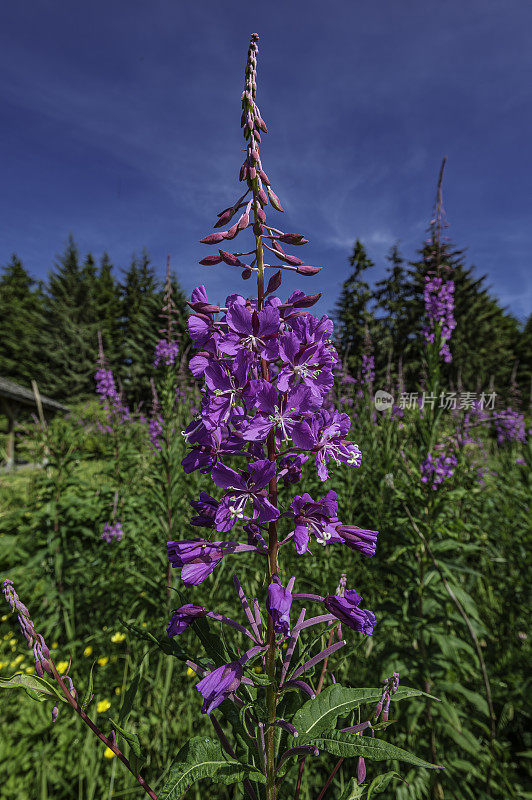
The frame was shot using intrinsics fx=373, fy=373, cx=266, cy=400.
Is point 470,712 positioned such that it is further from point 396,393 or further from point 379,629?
point 396,393

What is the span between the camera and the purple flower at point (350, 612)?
1.10 m

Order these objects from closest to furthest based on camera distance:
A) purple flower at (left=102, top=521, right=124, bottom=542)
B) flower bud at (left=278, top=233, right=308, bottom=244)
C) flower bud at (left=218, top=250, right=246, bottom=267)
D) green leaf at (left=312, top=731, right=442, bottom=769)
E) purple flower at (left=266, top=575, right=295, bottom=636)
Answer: green leaf at (left=312, top=731, right=442, bottom=769)
purple flower at (left=266, top=575, right=295, bottom=636)
flower bud at (left=218, top=250, right=246, bottom=267)
flower bud at (left=278, top=233, right=308, bottom=244)
purple flower at (left=102, top=521, right=124, bottom=542)

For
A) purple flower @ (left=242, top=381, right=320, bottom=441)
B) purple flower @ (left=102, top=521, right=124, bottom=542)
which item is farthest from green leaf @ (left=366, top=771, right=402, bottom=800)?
purple flower @ (left=102, top=521, right=124, bottom=542)

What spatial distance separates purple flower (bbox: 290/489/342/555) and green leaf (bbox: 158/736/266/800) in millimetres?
638

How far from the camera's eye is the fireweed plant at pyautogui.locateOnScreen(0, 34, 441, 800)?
1.07 metres

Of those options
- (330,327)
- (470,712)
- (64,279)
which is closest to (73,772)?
(470,712)

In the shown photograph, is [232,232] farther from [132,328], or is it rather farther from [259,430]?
[132,328]

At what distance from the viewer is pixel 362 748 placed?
3.10 feet

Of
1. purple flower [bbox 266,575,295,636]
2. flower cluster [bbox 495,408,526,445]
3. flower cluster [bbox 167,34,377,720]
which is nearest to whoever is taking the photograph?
purple flower [bbox 266,575,295,636]

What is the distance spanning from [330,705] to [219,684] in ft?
1.26

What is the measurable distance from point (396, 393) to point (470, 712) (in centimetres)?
579

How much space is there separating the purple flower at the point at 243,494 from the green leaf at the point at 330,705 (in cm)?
60

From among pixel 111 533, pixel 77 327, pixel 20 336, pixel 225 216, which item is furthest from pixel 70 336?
pixel 225 216

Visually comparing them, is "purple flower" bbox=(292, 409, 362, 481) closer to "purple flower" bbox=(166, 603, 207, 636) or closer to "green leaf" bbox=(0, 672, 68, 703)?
"purple flower" bbox=(166, 603, 207, 636)
